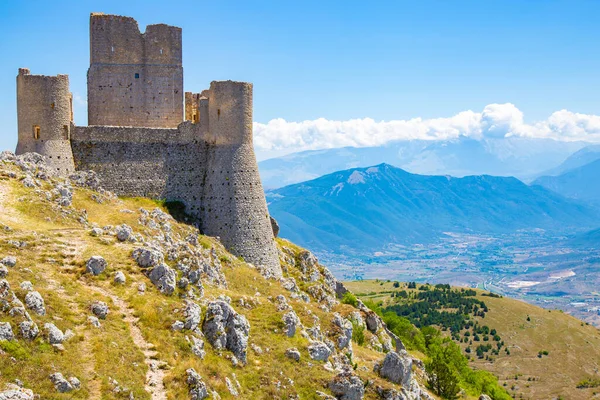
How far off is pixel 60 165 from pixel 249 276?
694 inches

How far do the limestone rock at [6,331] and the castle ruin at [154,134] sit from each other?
28.2 m

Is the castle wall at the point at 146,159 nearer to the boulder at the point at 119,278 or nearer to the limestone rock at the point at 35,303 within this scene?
the boulder at the point at 119,278

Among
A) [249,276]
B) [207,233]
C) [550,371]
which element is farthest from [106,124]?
[550,371]

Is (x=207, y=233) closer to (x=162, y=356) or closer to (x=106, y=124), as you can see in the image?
(x=106, y=124)

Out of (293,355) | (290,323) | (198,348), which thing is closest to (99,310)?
(198,348)

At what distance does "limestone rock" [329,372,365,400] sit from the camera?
33.5 metres

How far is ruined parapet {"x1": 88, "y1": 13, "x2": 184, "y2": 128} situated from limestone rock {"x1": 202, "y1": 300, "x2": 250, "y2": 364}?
28.6 metres

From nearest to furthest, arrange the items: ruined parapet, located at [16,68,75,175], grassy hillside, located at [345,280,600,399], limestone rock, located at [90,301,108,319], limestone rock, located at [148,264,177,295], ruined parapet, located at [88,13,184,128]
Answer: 1. limestone rock, located at [90,301,108,319]
2. limestone rock, located at [148,264,177,295]
3. ruined parapet, located at [16,68,75,175]
4. ruined parapet, located at [88,13,184,128]
5. grassy hillside, located at [345,280,600,399]

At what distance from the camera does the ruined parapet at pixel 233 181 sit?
5431 cm

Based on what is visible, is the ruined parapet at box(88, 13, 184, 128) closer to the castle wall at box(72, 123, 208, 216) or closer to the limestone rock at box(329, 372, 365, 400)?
the castle wall at box(72, 123, 208, 216)

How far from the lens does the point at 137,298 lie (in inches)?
1255

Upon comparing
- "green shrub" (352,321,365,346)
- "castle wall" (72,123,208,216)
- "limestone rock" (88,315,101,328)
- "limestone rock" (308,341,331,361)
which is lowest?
"green shrub" (352,321,365,346)

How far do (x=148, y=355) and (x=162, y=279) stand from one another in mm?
6116

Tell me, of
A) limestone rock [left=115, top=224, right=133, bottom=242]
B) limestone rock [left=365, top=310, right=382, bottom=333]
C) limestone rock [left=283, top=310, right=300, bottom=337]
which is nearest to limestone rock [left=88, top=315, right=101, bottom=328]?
limestone rock [left=115, top=224, right=133, bottom=242]
